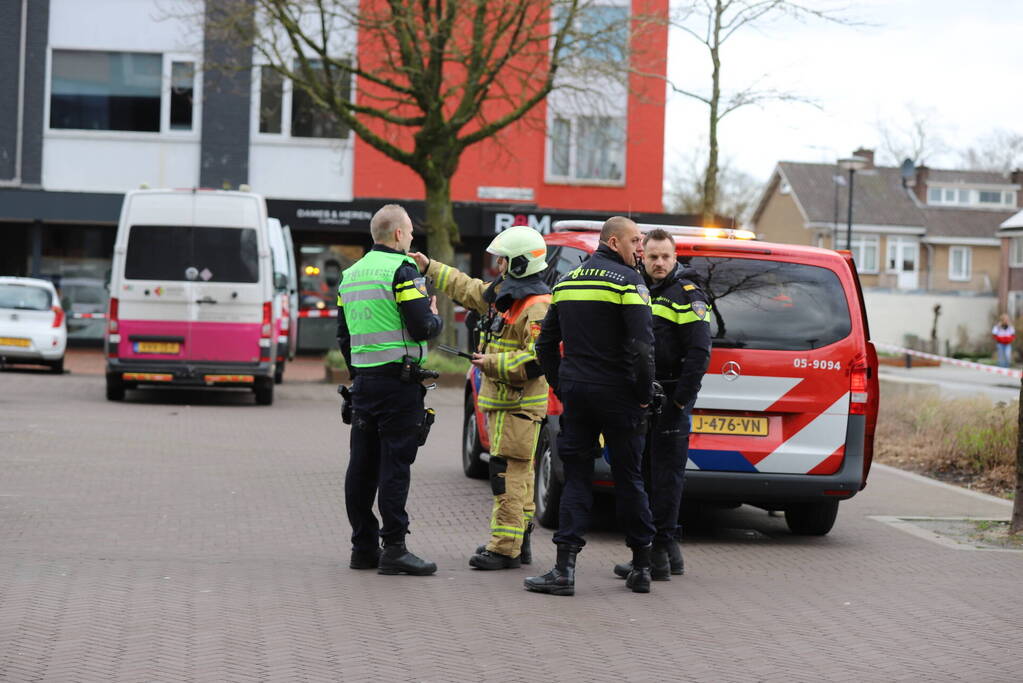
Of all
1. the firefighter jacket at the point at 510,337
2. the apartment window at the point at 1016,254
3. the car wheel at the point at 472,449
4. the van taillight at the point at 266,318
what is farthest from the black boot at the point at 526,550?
the apartment window at the point at 1016,254

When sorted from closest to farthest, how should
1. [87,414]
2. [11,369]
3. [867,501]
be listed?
[867,501] < [87,414] < [11,369]

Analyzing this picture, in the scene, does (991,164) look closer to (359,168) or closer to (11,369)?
(359,168)

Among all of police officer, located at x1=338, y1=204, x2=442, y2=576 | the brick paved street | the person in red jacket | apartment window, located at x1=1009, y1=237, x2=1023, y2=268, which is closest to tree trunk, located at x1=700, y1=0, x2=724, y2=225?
the brick paved street

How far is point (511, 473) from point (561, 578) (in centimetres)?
76

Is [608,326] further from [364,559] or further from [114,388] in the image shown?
[114,388]

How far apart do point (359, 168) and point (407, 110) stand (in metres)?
2.27

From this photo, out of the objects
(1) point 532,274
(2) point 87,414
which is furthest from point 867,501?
(2) point 87,414

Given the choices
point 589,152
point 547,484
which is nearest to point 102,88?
point 589,152

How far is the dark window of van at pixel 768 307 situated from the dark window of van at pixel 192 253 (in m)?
9.65

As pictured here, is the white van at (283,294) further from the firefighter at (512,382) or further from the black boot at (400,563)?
the black boot at (400,563)

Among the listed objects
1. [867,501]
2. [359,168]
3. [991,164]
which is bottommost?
[867,501]

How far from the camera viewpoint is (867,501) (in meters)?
11.5

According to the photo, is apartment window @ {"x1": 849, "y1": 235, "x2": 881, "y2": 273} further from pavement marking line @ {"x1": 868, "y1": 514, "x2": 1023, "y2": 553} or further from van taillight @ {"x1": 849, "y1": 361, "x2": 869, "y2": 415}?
van taillight @ {"x1": 849, "y1": 361, "x2": 869, "y2": 415}

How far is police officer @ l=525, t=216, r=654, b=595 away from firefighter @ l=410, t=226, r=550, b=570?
0.27 metres
